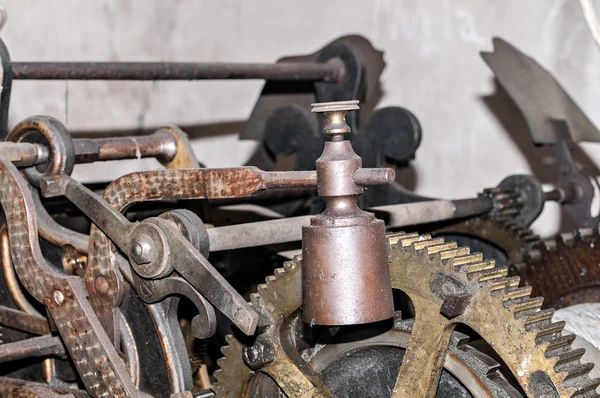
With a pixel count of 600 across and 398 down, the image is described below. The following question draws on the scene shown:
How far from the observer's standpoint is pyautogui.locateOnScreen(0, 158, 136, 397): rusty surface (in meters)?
1.63

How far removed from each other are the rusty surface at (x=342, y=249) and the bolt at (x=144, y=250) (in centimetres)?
30

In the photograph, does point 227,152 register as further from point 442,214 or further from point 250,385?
point 250,385

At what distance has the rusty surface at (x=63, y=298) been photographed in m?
1.63

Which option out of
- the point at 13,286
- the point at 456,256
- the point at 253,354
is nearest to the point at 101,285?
the point at 253,354

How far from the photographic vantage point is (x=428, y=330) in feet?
4.93

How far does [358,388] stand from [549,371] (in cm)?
37

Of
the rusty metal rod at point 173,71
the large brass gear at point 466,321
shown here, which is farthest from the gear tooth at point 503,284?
the rusty metal rod at point 173,71

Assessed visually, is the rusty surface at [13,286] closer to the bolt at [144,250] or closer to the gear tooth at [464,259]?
the bolt at [144,250]

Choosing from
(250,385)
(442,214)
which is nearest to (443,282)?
(250,385)

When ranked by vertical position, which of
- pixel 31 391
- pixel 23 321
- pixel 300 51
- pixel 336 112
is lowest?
pixel 31 391

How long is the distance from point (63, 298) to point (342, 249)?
583 millimetres

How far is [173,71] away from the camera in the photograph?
8.45 ft

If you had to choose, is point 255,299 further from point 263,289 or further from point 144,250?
point 144,250

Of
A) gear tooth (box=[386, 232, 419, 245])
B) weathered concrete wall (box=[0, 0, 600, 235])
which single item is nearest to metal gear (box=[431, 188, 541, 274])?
weathered concrete wall (box=[0, 0, 600, 235])
